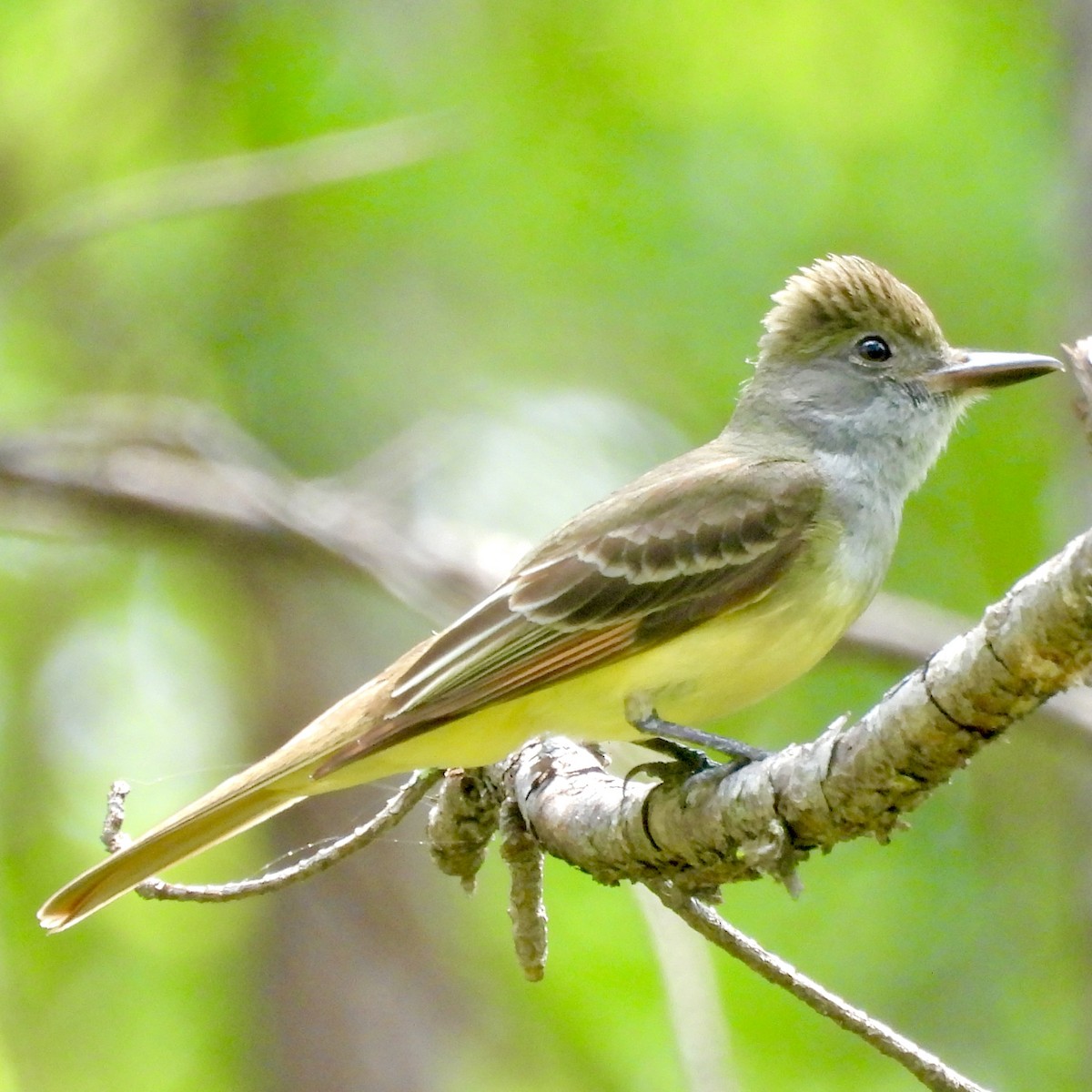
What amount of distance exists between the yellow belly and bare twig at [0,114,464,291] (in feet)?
8.21

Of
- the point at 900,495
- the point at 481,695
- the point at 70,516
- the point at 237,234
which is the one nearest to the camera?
the point at 481,695

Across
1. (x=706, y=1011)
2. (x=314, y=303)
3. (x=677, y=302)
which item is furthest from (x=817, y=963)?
(x=314, y=303)

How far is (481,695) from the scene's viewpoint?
4.04 meters

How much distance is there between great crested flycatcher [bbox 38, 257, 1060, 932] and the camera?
409 cm

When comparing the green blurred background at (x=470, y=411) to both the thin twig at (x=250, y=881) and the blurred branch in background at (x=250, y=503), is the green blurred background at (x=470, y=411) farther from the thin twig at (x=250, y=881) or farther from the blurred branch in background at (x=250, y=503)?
the thin twig at (x=250, y=881)

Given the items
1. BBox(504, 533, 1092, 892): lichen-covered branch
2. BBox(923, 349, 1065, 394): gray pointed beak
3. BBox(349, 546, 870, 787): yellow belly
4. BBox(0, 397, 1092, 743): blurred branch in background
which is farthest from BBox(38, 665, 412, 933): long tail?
BBox(923, 349, 1065, 394): gray pointed beak

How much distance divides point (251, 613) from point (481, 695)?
12.6 feet

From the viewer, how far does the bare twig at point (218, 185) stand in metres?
5.99

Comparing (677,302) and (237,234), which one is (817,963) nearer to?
(677,302)

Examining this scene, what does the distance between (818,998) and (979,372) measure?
2.29 meters

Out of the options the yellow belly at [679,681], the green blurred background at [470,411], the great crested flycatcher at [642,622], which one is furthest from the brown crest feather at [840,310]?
the green blurred background at [470,411]

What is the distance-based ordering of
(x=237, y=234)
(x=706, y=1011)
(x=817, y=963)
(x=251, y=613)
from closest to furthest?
(x=706, y=1011) → (x=817, y=963) → (x=251, y=613) → (x=237, y=234)

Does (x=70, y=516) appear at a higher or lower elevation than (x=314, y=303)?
lower

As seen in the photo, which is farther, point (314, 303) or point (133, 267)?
point (314, 303)
